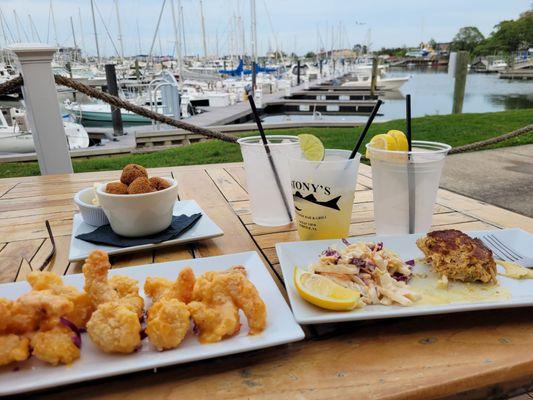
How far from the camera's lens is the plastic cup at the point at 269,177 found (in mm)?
1090

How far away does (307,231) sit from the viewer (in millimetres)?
964

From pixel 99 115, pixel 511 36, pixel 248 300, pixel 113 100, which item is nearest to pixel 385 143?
pixel 248 300

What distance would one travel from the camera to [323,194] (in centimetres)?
90

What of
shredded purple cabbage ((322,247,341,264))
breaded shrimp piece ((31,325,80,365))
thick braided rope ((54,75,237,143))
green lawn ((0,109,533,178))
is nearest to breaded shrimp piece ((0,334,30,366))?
breaded shrimp piece ((31,325,80,365))

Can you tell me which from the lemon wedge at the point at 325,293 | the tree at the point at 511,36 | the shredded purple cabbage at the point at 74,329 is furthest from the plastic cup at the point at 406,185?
the tree at the point at 511,36

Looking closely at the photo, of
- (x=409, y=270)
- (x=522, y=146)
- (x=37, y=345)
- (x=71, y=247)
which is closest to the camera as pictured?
(x=37, y=345)

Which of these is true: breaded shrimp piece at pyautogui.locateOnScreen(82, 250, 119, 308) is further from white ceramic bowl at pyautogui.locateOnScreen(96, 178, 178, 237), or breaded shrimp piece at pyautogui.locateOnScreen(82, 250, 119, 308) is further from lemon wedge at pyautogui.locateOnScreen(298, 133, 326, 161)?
lemon wedge at pyautogui.locateOnScreen(298, 133, 326, 161)

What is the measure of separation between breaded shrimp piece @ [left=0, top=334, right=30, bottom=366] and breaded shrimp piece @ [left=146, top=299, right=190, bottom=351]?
156 millimetres

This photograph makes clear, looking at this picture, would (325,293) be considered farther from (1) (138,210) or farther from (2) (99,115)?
(2) (99,115)

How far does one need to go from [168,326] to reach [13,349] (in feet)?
0.65

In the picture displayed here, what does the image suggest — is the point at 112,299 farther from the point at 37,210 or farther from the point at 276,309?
the point at 37,210

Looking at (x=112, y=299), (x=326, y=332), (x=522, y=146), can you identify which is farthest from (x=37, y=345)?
(x=522, y=146)

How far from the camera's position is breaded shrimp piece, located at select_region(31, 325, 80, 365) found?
0.52 metres

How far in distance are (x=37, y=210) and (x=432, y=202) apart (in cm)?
125
